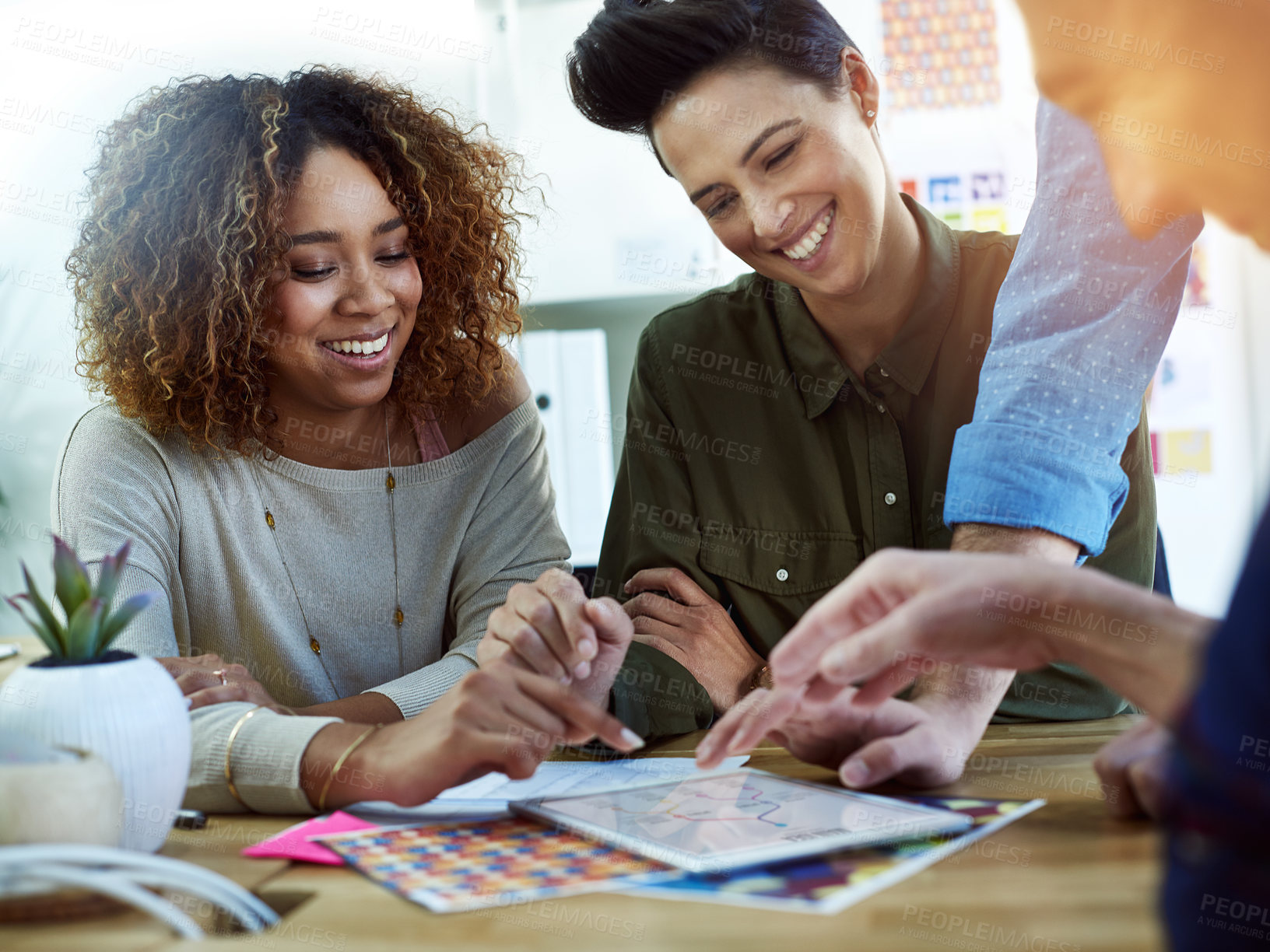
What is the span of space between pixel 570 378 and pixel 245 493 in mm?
1410

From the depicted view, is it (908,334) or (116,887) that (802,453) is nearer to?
(908,334)

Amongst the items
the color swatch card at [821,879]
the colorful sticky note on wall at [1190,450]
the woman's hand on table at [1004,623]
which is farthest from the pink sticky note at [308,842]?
the colorful sticky note on wall at [1190,450]

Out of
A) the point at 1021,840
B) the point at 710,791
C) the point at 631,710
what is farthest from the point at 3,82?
the point at 1021,840

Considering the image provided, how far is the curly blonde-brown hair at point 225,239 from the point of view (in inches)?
54.0

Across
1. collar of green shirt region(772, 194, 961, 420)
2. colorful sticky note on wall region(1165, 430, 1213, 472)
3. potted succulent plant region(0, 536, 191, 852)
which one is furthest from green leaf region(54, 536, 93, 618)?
colorful sticky note on wall region(1165, 430, 1213, 472)

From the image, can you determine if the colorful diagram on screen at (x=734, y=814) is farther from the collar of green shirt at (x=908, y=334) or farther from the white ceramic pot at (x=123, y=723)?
the collar of green shirt at (x=908, y=334)

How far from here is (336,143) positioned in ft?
4.71

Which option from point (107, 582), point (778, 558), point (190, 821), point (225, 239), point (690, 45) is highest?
point (690, 45)

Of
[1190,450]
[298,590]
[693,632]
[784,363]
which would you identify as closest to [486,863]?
→ [693,632]

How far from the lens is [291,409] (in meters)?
1.49

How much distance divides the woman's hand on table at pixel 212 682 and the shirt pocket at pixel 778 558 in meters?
0.60

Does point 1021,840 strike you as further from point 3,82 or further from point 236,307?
point 3,82

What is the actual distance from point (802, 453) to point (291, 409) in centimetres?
71

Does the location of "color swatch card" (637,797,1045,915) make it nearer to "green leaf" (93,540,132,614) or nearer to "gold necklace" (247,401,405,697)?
"green leaf" (93,540,132,614)
